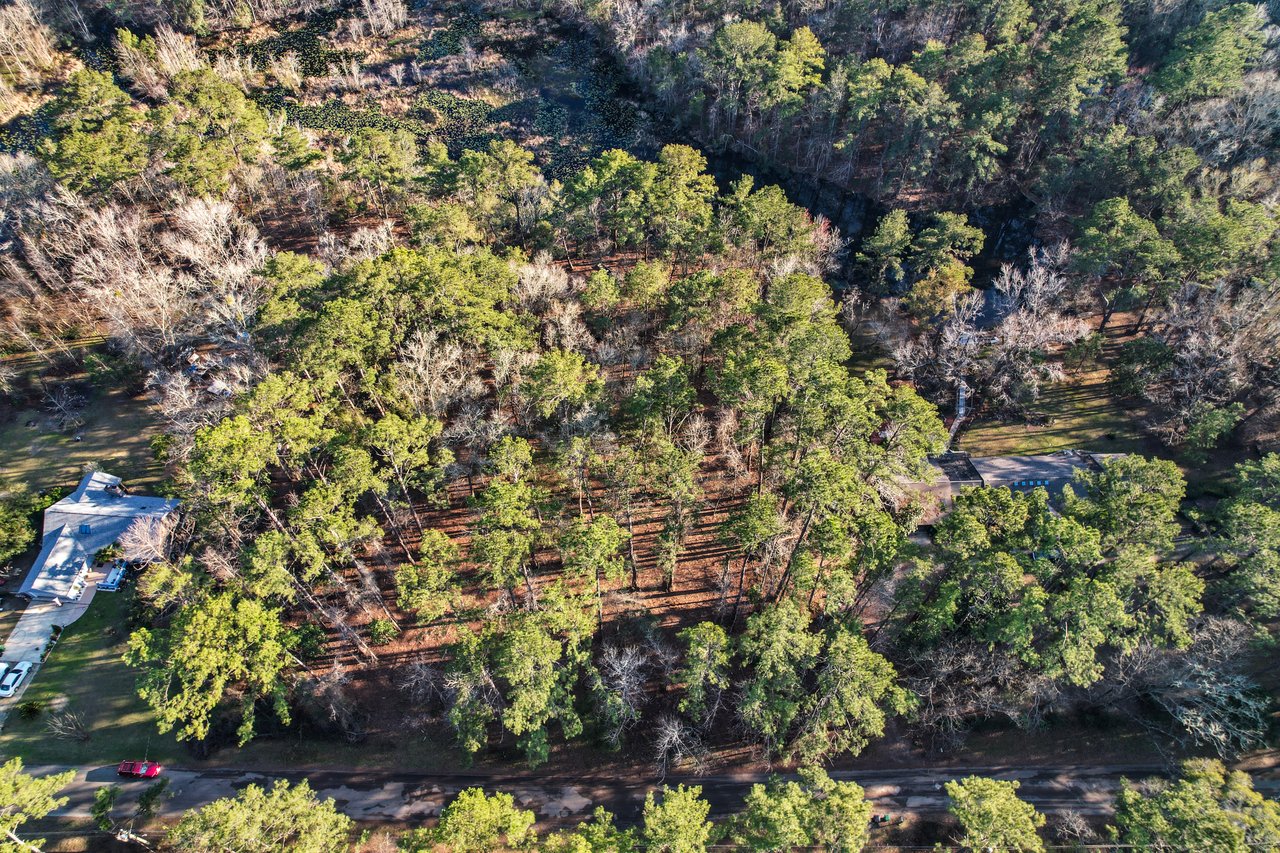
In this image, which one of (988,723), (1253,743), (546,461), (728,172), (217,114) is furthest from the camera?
(728,172)

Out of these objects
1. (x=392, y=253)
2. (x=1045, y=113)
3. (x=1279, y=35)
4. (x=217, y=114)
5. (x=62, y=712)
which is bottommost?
(x=62, y=712)

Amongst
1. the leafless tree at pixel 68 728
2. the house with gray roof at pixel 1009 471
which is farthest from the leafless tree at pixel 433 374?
the house with gray roof at pixel 1009 471

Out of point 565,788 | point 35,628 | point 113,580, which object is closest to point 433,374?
point 113,580

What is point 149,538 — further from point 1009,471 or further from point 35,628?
point 1009,471

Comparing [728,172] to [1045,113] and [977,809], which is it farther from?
[977,809]

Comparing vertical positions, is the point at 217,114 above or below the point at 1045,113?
below

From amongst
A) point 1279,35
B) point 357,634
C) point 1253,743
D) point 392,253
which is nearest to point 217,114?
point 392,253

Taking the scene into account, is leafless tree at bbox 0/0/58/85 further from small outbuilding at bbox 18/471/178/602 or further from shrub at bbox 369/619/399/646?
shrub at bbox 369/619/399/646
